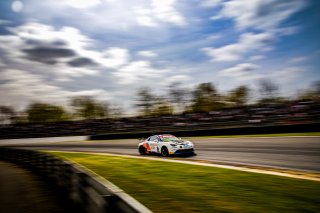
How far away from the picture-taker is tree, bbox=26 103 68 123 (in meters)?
100

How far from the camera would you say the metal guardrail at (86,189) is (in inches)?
115

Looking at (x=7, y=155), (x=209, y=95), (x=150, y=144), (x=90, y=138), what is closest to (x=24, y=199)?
(x=150, y=144)

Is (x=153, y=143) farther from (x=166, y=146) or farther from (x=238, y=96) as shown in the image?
(x=238, y=96)

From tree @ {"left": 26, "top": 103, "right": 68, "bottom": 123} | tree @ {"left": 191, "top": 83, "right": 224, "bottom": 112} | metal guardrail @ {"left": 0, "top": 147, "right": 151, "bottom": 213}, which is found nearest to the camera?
metal guardrail @ {"left": 0, "top": 147, "right": 151, "bottom": 213}

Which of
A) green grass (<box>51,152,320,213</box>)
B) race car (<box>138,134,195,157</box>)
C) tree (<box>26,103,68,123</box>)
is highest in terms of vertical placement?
tree (<box>26,103,68,123</box>)

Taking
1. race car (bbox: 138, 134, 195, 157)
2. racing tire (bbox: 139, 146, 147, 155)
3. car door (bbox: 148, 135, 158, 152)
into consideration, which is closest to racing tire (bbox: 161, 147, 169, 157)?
race car (bbox: 138, 134, 195, 157)

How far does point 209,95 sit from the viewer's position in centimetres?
8312

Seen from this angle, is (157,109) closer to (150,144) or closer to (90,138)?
(90,138)

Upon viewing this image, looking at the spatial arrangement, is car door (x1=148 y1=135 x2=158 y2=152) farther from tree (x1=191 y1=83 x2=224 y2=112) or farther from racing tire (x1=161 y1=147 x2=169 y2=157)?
tree (x1=191 y1=83 x2=224 y2=112)

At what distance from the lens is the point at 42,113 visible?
100812mm

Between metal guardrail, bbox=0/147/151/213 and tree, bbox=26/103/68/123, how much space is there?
95840mm

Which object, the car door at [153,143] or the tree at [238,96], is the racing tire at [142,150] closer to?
the car door at [153,143]

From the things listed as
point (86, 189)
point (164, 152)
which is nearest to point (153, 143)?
point (164, 152)

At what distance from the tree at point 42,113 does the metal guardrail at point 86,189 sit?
314 feet
